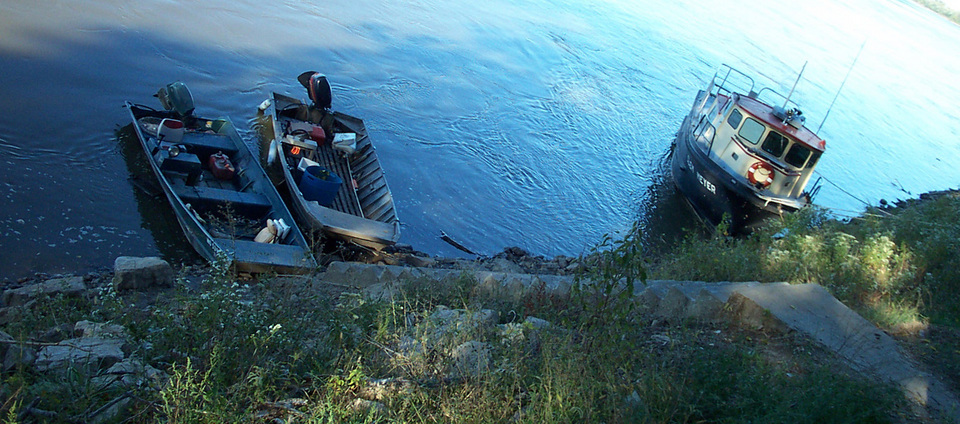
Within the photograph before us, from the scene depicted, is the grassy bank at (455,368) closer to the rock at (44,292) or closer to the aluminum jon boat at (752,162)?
the rock at (44,292)

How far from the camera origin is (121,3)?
2020 centimetres

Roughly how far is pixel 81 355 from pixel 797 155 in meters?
13.9

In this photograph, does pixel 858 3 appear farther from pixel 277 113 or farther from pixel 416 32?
pixel 277 113

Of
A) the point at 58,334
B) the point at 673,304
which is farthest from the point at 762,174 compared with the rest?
the point at 58,334

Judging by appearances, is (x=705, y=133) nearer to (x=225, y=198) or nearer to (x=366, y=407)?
(x=225, y=198)

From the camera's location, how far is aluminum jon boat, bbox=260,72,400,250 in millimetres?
10484

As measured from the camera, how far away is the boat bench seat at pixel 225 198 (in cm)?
1023

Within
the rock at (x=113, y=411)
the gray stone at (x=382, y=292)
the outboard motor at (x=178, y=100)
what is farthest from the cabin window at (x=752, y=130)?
the rock at (x=113, y=411)

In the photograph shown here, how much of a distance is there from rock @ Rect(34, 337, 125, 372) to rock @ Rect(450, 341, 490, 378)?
243 centimetres

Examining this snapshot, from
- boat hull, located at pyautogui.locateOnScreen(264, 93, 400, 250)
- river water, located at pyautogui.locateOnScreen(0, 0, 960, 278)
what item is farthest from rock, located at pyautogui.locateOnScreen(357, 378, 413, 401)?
river water, located at pyautogui.locateOnScreen(0, 0, 960, 278)

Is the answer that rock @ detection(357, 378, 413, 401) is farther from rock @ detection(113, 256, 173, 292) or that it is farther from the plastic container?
the plastic container

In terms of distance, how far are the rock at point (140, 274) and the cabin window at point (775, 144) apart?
41.0ft

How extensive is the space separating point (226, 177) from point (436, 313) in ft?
24.6

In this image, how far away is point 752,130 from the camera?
1413 cm
